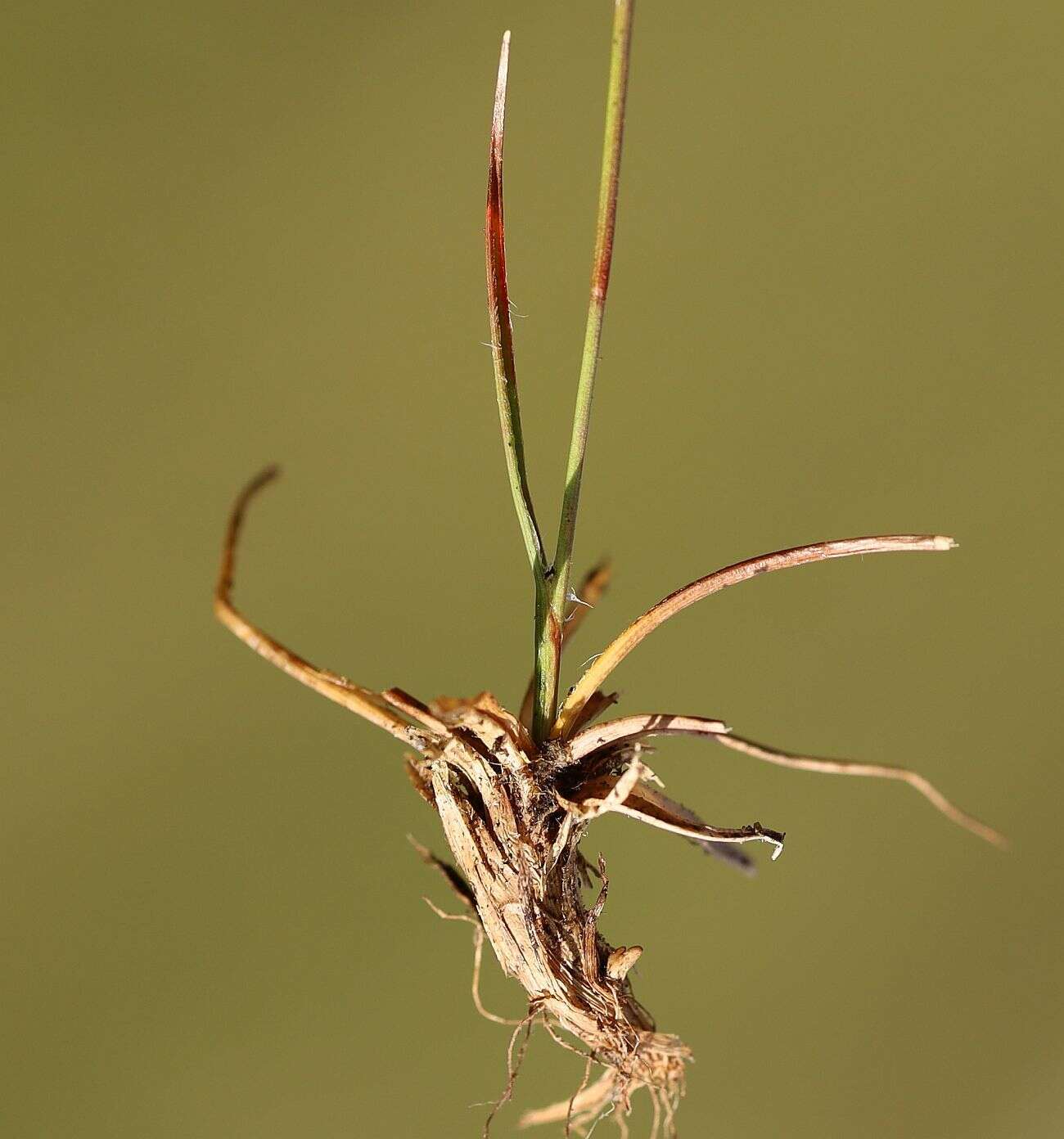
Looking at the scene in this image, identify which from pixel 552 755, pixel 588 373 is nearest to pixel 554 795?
pixel 552 755

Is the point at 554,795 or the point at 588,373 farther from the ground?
the point at 588,373

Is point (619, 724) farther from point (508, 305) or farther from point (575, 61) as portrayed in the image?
point (575, 61)

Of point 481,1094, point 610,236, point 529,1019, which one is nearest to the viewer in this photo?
point 610,236

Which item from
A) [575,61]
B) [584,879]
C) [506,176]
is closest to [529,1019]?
[584,879]

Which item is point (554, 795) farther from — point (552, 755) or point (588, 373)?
point (588, 373)
